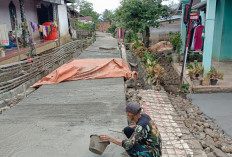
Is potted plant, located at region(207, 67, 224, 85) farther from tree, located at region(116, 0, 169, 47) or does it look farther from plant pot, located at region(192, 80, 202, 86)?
tree, located at region(116, 0, 169, 47)

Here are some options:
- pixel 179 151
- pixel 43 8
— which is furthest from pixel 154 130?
pixel 43 8

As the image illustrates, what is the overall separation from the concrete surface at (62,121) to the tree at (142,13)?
633 centimetres

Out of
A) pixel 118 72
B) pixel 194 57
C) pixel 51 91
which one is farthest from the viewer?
pixel 194 57

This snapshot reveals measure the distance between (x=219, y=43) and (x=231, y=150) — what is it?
7.18 m

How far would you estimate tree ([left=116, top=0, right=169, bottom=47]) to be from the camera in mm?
10836

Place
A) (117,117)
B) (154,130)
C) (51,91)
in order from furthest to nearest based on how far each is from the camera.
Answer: (51,91) → (117,117) → (154,130)

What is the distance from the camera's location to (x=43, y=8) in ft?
54.4

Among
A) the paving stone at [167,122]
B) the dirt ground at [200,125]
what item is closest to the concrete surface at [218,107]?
the dirt ground at [200,125]

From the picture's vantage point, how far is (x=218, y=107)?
557 cm

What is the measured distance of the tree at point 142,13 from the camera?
10.8 meters

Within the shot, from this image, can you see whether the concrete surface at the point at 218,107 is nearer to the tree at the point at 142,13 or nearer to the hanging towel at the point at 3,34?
the tree at the point at 142,13

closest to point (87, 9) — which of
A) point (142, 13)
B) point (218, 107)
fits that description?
point (142, 13)

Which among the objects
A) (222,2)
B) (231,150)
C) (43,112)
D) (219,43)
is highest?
(222,2)

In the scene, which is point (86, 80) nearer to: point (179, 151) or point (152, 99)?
point (152, 99)
